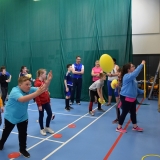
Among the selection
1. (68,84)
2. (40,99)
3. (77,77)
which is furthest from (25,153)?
(77,77)

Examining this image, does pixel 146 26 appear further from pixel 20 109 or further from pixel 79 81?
pixel 20 109

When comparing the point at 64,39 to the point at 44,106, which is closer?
the point at 44,106

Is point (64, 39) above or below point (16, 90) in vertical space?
above

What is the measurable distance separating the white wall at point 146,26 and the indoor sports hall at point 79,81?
0.04 m

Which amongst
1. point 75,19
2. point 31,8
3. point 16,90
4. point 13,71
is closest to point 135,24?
point 75,19

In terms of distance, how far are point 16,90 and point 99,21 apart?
5.79 m

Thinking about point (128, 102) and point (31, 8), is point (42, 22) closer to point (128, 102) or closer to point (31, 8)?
point (31, 8)

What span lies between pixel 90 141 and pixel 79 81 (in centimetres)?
378

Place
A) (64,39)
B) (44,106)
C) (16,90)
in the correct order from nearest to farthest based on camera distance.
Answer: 1. (16,90)
2. (44,106)
3. (64,39)

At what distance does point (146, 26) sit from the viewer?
9.23 meters

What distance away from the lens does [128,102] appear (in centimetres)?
400

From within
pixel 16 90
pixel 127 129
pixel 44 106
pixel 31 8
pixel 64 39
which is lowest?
pixel 127 129

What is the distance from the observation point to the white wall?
9048mm

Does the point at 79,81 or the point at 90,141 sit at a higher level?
the point at 79,81
